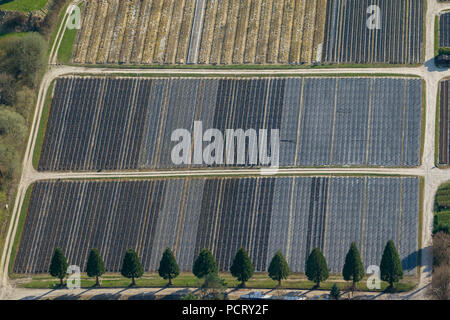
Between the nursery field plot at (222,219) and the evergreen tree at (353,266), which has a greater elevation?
the nursery field plot at (222,219)

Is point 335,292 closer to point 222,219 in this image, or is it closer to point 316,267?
point 316,267

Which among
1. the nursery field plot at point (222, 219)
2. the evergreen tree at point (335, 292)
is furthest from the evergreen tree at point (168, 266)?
the evergreen tree at point (335, 292)

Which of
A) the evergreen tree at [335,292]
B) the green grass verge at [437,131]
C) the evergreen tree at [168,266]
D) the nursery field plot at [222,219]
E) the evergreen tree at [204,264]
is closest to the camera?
the evergreen tree at [335,292]

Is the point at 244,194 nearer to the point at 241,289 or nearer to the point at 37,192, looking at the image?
the point at 241,289

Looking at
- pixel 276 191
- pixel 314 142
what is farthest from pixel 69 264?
pixel 314 142

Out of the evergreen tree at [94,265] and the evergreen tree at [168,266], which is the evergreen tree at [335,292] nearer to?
the evergreen tree at [168,266]
